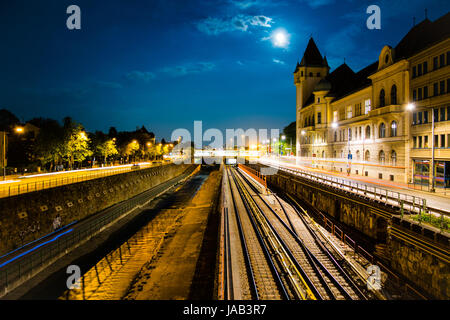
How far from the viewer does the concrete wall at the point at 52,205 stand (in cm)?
2066

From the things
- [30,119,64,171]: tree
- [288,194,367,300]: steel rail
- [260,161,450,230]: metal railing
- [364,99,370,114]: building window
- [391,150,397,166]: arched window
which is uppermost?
[364,99,370,114]: building window

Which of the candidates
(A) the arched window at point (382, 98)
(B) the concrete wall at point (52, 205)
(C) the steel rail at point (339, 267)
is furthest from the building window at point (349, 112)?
(B) the concrete wall at point (52, 205)

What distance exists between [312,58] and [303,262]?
265 ft

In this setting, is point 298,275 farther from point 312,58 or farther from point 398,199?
point 312,58

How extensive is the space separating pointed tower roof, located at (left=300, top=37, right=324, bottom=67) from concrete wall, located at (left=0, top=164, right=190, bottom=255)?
2635 inches

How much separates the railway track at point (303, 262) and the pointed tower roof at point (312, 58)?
68.6 metres

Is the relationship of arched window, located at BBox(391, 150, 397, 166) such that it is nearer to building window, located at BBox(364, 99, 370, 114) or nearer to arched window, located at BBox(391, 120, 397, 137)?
arched window, located at BBox(391, 120, 397, 137)

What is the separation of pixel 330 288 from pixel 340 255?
4.98m

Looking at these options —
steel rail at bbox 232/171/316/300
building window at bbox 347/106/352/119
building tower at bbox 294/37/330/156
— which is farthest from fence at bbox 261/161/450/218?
building tower at bbox 294/37/330/156

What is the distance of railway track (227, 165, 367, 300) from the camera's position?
13.4 metres

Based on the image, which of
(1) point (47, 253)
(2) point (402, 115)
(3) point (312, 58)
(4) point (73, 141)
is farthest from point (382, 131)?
(3) point (312, 58)

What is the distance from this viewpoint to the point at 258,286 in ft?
46.1
